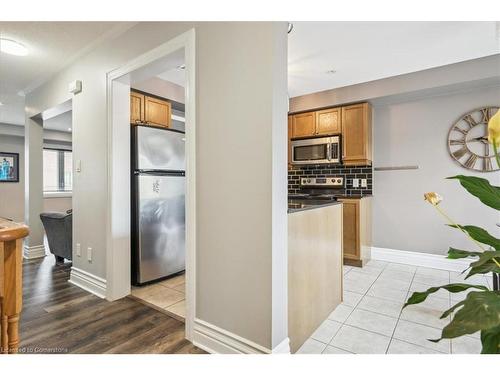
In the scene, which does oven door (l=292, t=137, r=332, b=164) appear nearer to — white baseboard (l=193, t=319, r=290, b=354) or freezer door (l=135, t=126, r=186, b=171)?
freezer door (l=135, t=126, r=186, b=171)

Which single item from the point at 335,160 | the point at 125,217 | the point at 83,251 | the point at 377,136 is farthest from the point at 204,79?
the point at 377,136

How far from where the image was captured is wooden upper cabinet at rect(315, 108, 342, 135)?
3850mm

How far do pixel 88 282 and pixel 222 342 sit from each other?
174cm

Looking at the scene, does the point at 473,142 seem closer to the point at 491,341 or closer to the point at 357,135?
the point at 357,135

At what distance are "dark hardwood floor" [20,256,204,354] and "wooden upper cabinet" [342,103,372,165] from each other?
9.80ft

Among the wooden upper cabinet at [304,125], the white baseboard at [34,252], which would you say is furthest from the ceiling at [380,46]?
the white baseboard at [34,252]

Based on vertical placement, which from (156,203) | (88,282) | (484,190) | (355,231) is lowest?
(88,282)

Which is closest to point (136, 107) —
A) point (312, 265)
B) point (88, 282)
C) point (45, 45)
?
point (45, 45)

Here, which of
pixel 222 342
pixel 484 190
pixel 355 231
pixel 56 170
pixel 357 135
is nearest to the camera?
pixel 484 190

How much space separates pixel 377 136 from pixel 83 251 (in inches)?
156

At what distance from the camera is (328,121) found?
3934 millimetres

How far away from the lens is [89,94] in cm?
259

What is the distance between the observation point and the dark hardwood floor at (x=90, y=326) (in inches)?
66.3

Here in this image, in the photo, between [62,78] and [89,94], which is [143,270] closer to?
[89,94]
